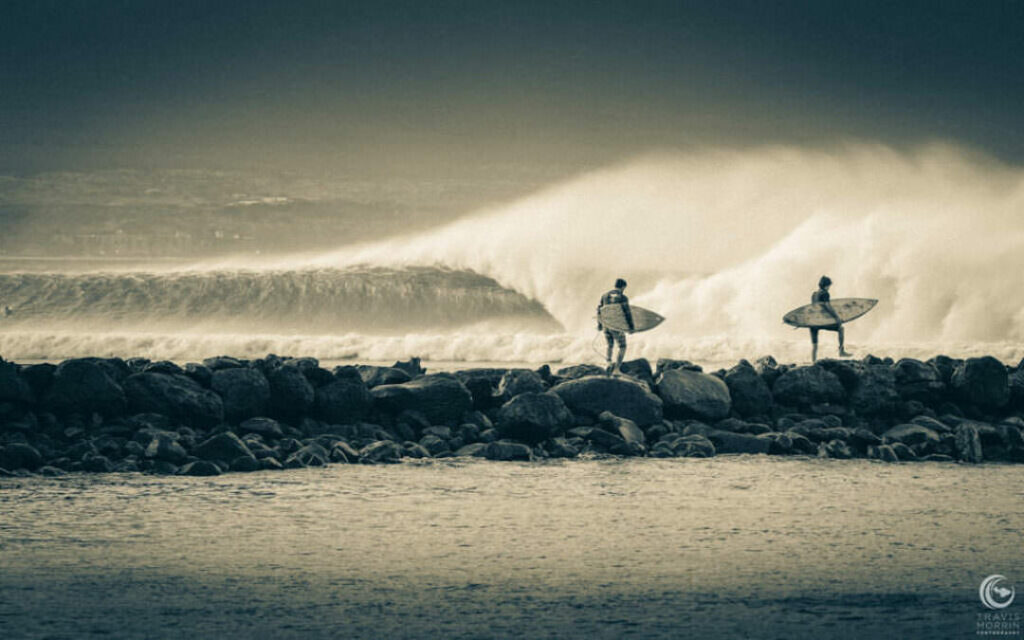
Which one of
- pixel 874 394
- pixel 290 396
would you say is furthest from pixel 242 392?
pixel 874 394

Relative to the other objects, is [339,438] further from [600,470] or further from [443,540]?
[443,540]

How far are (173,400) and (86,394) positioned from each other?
90 cm

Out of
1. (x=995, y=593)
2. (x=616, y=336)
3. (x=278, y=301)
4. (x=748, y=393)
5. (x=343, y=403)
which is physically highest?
(x=278, y=301)

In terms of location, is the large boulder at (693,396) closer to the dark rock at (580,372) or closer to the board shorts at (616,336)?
the dark rock at (580,372)

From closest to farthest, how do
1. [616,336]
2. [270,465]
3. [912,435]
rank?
[270,465]
[912,435]
[616,336]

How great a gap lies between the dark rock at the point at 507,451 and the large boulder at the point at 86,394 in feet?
13.4

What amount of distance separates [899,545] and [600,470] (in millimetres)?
3922

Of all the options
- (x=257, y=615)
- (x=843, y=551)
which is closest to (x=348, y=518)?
(x=257, y=615)

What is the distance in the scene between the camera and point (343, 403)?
Result: 12.2 meters

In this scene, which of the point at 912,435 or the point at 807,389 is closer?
the point at 912,435

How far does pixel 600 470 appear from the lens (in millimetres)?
10016

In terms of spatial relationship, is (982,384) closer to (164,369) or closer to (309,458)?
(309,458)

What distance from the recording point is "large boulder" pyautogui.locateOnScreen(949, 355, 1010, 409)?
13602 millimetres

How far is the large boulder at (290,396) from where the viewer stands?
1211 cm
